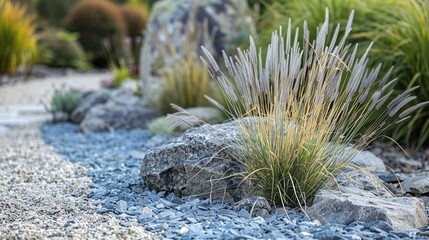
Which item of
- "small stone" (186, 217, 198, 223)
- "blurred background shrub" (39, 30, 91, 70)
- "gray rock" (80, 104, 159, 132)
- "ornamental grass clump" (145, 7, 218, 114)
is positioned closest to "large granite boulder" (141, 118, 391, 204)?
"small stone" (186, 217, 198, 223)

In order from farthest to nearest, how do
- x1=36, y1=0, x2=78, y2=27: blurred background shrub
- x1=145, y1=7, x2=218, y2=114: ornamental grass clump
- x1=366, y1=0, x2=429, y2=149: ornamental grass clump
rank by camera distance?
1. x1=36, y1=0, x2=78, y2=27: blurred background shrub
2. x1=145, y1=7, x2=218, y2=114: ornamental grass clump
3. x1=366, y1=0, x2=429, y2=149: ornamental grass clump

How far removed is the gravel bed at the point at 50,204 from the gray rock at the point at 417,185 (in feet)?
5.52

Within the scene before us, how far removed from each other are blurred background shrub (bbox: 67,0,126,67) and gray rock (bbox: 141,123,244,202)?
10974mm

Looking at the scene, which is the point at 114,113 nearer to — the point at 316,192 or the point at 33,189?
the point at 33,189

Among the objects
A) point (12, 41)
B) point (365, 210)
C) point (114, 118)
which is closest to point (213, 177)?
point (365, 210)

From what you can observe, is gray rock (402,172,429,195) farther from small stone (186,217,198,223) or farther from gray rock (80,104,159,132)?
gray rock (80,104,159,132)

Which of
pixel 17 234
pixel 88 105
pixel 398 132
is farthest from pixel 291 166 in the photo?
pixel 88 105

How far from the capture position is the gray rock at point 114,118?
6500 millimetres

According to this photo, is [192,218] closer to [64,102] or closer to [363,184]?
[363,184]

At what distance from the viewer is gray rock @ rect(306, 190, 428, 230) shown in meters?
2.89

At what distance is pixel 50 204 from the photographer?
3.27 meters

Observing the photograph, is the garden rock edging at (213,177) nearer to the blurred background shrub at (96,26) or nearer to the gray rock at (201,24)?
the gray rock at (201,24)

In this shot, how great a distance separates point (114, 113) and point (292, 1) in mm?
2203

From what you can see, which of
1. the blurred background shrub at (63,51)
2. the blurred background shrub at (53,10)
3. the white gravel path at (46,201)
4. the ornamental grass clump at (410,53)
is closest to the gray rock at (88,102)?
the white gravel path at (46,201)
